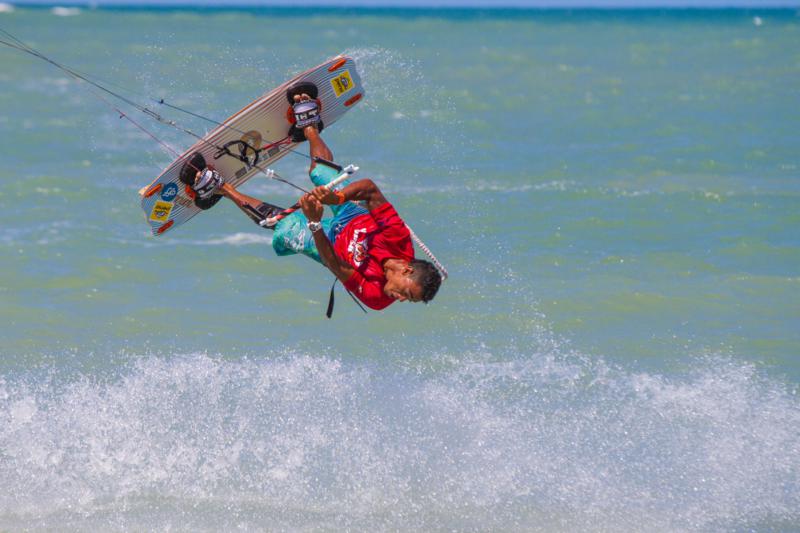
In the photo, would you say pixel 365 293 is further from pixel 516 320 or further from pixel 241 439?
pixel 516 320

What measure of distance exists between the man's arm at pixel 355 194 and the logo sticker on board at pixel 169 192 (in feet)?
6.34

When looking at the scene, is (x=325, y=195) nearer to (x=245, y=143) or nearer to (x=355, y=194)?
(x=355, y=194)

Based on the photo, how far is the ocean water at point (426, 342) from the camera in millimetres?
7684

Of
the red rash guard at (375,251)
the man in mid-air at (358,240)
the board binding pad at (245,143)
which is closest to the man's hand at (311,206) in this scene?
the man in mid-air at (358,240)

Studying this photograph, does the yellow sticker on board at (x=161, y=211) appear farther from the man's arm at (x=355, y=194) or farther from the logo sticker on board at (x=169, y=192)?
the man's arm at (x=355, y=194)

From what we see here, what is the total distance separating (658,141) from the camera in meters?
18.0

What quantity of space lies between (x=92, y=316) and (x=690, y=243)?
6.77 meters

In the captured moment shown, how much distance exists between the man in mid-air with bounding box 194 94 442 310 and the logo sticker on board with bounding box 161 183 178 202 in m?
0.67

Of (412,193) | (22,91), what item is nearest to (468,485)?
(412,193)

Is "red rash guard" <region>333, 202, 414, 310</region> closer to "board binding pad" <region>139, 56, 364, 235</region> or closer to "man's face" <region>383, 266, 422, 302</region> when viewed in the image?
"man's face" <region>383, 266, 422, 302</region>

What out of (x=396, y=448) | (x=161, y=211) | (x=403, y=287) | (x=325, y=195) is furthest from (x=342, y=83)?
(x=396, y=448)

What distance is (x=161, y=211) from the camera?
8523mm

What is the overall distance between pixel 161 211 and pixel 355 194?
2142 millimetres

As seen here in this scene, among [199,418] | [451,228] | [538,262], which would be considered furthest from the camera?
[451,228]
